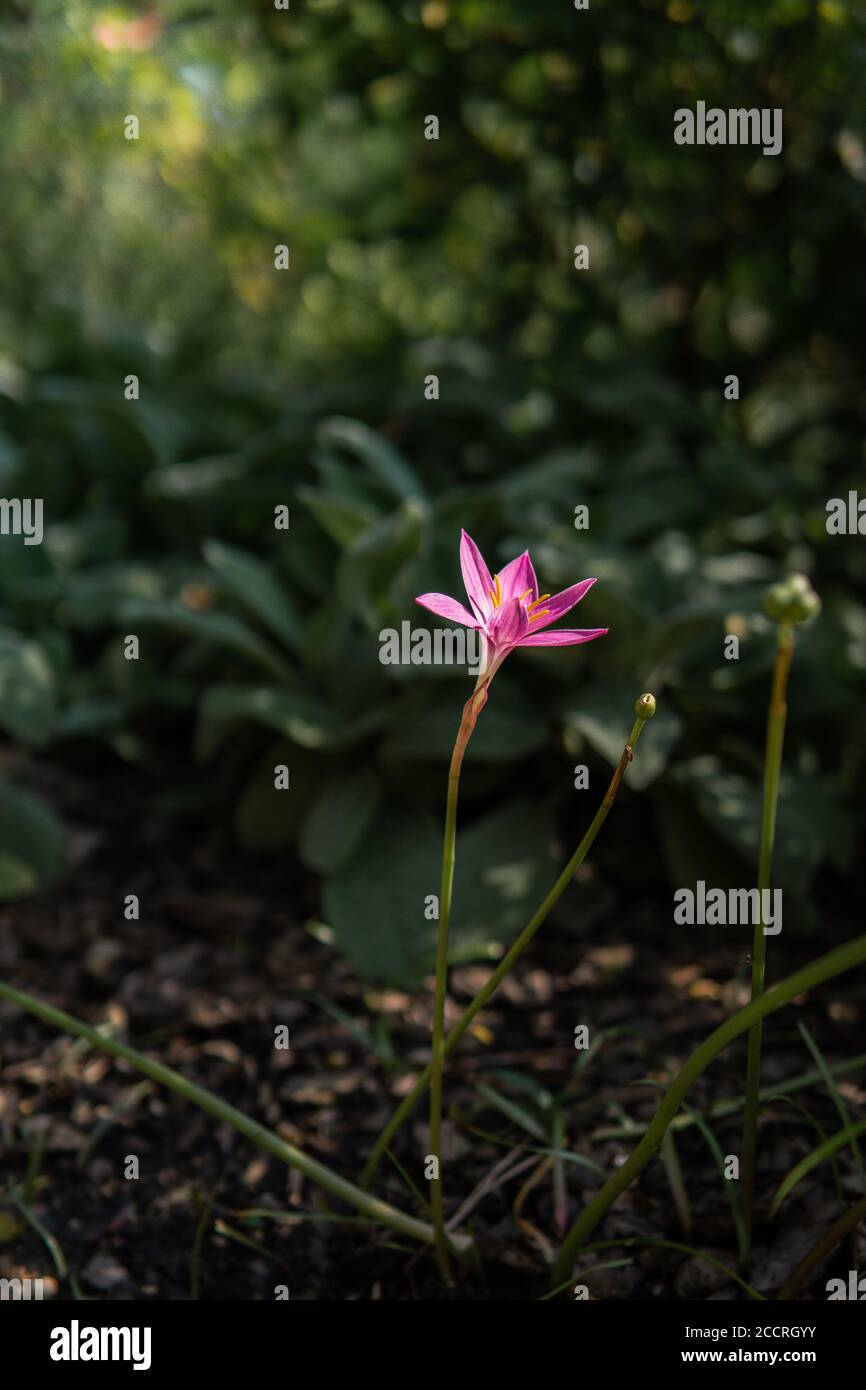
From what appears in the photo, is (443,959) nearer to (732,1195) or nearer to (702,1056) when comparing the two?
(702,1056)

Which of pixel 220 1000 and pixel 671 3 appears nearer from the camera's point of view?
pixel 220 1000

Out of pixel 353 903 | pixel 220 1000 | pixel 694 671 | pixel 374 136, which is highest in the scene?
pixel 374 136

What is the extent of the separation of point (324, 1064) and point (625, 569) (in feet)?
3.06

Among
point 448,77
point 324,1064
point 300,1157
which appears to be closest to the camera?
point 300,1157

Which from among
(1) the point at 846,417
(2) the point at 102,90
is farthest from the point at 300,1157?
(2) the point at 102,90

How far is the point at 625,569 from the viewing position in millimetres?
1913

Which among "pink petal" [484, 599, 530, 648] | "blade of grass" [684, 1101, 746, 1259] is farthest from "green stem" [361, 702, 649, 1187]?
"blade of grass" [684, 1101, 746, 1259]

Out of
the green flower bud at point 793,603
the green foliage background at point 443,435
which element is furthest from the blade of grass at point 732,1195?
the green flower bud at point 793,603

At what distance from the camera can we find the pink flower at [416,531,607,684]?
90cm

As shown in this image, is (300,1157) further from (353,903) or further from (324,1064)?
(353,903)

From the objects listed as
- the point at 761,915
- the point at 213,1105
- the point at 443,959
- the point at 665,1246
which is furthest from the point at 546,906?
the point at 665,1246

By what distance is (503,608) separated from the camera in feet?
3.00

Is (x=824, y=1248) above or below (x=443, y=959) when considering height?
below

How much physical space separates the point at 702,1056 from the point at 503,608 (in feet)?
1.29
